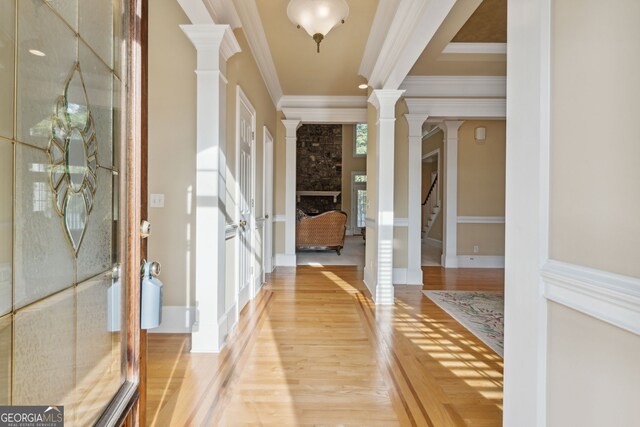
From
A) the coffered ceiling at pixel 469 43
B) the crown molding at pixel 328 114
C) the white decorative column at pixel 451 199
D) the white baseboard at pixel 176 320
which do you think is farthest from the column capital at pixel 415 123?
the white baseboard at pixel 176 320

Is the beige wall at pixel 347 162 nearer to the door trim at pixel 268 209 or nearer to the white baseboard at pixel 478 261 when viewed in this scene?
the white baseboard at pixel 478 261

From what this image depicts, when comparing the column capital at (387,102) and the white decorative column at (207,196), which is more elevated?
the column capital at (387,102)

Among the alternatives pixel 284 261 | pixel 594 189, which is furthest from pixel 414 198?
pixel 594 189

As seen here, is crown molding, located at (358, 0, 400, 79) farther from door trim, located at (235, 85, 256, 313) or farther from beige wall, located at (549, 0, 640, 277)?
beige wall, located at (549, 0, 640, 277)

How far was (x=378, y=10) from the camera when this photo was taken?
2.76 meters

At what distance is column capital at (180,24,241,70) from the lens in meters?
2.23

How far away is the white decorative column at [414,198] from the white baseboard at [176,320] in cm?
287

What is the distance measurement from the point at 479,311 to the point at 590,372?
2687 millimetres

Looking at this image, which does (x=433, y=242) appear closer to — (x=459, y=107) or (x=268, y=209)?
(x=459, y=107)

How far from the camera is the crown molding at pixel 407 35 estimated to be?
85.0 inches

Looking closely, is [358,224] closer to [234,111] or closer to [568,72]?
[234,111]

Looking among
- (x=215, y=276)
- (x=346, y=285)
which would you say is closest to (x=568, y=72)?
(x=215, y=276)

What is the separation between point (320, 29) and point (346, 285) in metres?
3.01

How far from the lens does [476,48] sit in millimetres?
3467
